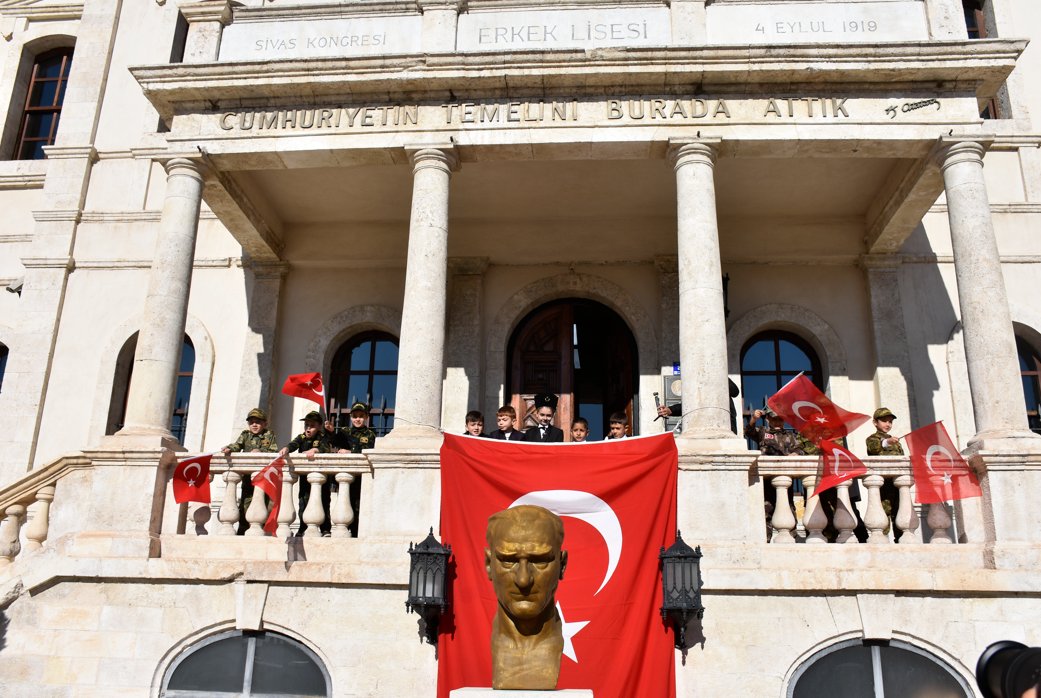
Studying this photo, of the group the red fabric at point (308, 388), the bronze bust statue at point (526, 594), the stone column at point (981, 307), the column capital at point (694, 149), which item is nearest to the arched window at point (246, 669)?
the red fabric at point (308, 388)

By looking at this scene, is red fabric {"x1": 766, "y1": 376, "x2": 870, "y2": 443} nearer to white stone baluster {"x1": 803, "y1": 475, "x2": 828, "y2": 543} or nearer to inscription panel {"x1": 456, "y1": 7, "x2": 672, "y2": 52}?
white stone baluster {"x1": 803, "y1": 475, "x2": 828, "y2": 543}

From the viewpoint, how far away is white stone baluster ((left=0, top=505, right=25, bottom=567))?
929 cm

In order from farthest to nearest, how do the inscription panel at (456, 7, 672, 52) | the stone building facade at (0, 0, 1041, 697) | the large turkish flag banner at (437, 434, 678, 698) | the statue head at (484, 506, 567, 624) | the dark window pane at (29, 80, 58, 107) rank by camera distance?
1. the dark window pane at (29, 80, 58, 107)
2. the inscription panel at (456, 7, 672, 52)
3. the stone building facade at (0, 0, 1041, 697)
4. the large turkish flag banner at (437, 434, 678, 698)
5. the statue head at (484, 506, 567, 624)

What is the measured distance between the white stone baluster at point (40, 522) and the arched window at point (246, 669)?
2.07m

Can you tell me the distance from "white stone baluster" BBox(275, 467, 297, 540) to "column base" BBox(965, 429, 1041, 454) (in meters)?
6.89

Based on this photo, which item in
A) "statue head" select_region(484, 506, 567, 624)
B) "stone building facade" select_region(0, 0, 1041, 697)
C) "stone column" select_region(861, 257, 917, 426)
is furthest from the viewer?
"stone column" select_region(861, 257, 917, 426)

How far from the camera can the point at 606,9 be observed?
36.8 feet

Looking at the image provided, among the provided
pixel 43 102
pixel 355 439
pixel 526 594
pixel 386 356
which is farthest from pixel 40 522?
pixel 43 102

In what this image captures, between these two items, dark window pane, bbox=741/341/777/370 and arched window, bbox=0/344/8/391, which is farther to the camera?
arched window, bbox=0/344/8/391

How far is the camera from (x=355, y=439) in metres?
10.2

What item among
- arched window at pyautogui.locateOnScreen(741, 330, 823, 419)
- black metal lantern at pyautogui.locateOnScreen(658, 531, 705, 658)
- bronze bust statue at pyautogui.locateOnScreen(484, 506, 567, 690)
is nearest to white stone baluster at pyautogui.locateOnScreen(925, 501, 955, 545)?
black metal lantern at pyautogui.locateOnScreen(658, 531, 705, 658)

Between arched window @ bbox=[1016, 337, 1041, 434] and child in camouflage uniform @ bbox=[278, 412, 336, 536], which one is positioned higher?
arched window @ bbox=[1016, 337, 1041, 434]

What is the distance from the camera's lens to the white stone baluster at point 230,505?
30.6 ft
